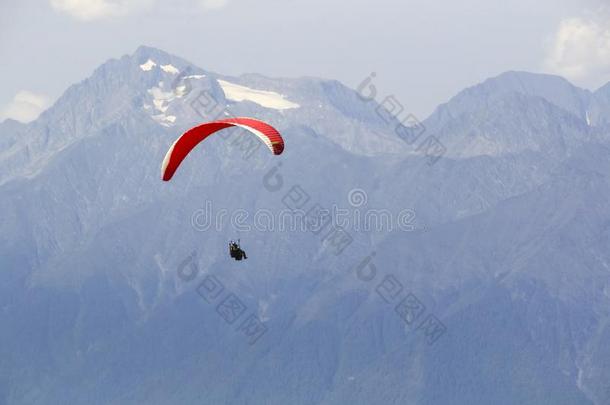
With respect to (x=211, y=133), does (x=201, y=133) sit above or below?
above

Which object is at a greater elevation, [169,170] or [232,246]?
[169,170]

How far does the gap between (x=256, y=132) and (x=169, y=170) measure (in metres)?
13.7

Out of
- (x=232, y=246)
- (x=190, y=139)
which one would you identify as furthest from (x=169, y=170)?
(x=232, y=246)

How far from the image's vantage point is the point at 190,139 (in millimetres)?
160750

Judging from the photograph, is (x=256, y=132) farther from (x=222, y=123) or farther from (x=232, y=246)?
(x=232, y=246)

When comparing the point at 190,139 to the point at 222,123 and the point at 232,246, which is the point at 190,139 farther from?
the point at 232,246

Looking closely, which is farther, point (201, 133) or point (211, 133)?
point (201, 133)

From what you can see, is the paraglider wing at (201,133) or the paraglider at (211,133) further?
the paraglider wing at (201,133)

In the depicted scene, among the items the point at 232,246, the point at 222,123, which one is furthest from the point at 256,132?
the point at 232,246

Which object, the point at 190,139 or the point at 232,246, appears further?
the point at 190,139

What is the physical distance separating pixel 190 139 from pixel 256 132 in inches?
439

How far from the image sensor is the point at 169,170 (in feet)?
528

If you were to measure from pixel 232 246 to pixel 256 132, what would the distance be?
14.4m

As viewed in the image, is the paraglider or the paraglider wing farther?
the paraglider wing
